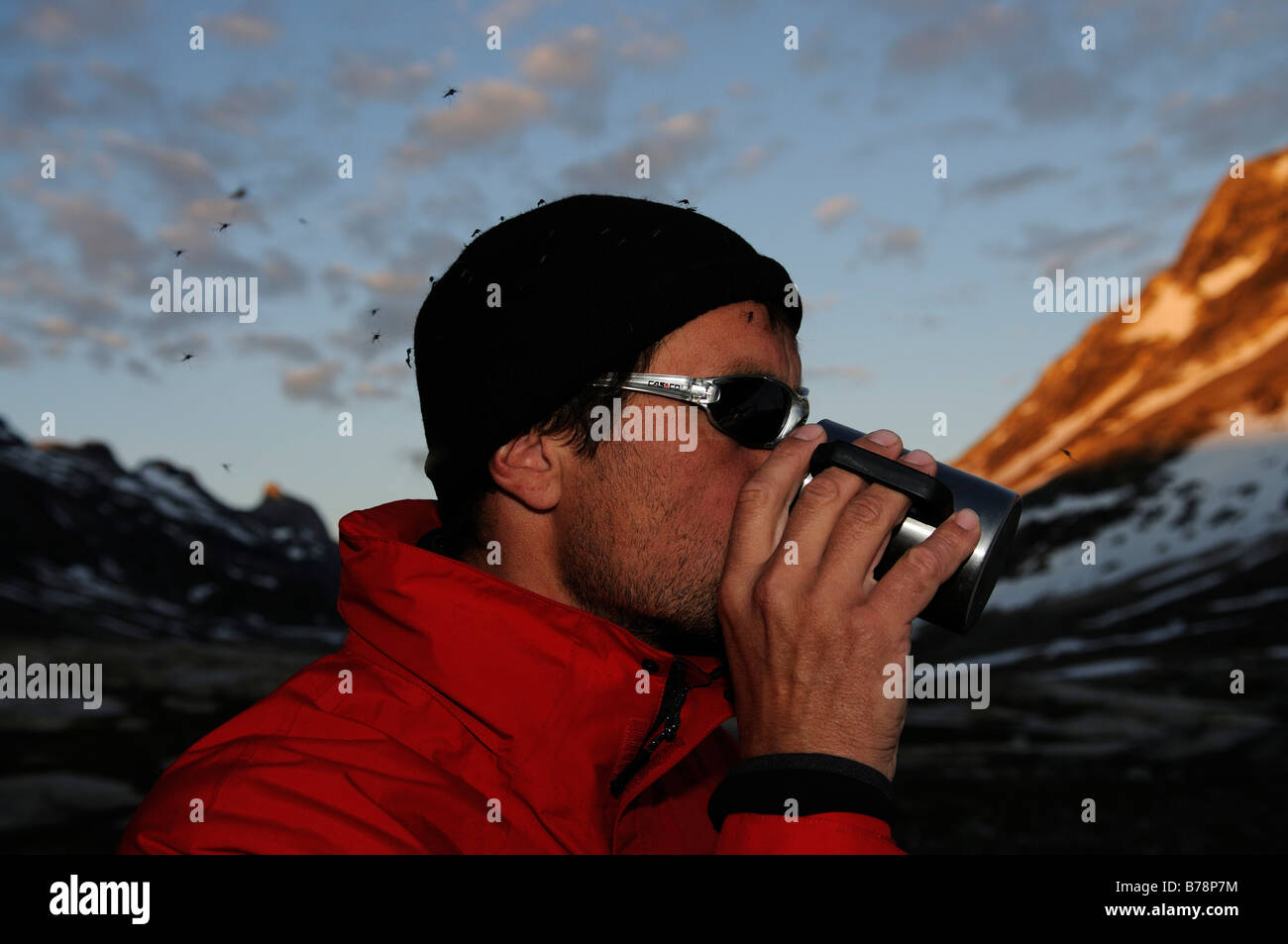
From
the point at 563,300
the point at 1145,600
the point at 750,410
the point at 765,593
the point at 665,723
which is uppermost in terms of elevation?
the point at 1145,600

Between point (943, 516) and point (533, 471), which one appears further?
point (533, 471)

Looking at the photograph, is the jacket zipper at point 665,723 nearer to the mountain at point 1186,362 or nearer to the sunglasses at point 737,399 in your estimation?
the sunglasses at point 737,399

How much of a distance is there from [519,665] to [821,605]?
0.68m

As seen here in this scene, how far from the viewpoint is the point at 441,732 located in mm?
1913

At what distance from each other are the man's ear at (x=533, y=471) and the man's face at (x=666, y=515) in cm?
4

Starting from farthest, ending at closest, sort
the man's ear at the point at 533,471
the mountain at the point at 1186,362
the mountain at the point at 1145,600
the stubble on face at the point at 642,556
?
the mountain at the point at 1186,362, the mountain at the point at 1145,600, the man's ear at the point at 533,471, the stubble on face at the point at 642,556

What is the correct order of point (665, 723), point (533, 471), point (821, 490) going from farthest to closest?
point (533, 471)
point (665, 723)
point (821, 490)

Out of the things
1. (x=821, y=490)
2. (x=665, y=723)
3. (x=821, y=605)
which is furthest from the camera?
(x=665, y=723)

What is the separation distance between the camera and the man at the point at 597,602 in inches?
63.2

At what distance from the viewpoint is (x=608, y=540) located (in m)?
2.28

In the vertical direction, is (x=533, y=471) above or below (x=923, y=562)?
above

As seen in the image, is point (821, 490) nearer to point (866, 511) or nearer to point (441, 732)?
point (866, 511)

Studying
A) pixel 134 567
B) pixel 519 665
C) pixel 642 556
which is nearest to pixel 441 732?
pixel 519 665

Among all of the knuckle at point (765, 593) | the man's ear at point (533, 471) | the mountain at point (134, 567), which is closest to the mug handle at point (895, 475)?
the knuckle at point (765, 593)
